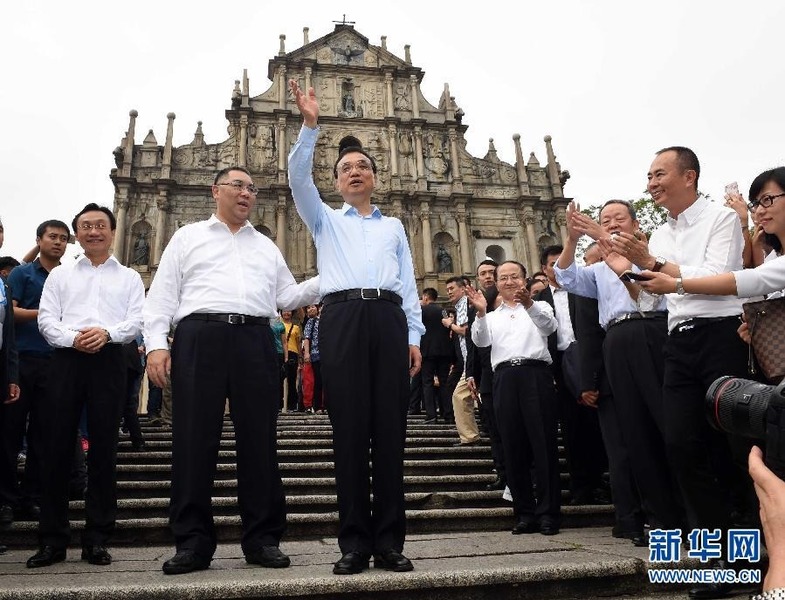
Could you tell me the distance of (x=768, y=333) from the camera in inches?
102

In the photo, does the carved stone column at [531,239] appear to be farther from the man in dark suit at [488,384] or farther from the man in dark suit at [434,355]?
the man in dark suit at [488,384]

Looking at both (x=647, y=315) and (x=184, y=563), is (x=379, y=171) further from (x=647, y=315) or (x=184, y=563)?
(x=184, y=563)

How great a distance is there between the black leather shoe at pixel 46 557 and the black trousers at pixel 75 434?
0.04 m

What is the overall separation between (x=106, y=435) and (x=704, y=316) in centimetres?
328

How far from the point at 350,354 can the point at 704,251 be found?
1925 mm

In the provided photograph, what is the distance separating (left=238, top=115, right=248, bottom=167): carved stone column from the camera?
22359 mm

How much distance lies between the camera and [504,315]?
4.93m

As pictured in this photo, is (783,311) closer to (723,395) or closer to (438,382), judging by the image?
(723,395)

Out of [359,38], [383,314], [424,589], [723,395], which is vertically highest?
[359,38]

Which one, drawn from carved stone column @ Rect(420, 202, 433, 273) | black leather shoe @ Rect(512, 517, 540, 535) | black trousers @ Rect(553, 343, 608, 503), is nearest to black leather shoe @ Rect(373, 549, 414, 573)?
black leather shoe @ Rect(512, 517, 540, 535)

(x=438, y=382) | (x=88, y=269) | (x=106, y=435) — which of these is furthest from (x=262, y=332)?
(x=438, y=382)

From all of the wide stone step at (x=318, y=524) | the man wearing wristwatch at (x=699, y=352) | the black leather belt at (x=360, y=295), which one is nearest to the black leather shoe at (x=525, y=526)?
the wide stone step at (x=318, y=524)

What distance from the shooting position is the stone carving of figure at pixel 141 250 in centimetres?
2045

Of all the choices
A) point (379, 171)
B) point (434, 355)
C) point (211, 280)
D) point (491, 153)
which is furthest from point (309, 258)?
point (211, 280)
